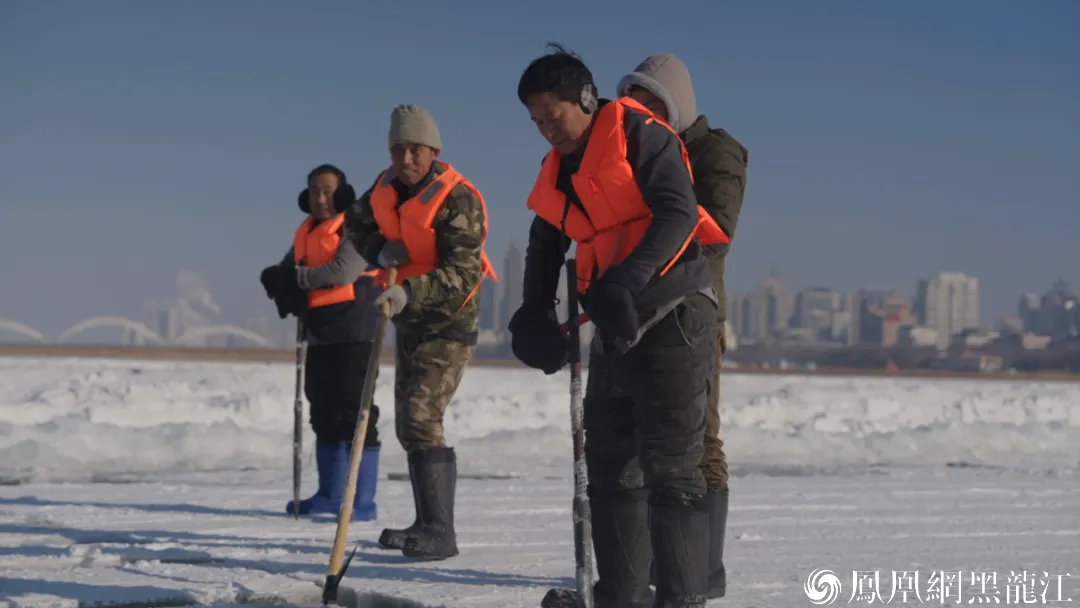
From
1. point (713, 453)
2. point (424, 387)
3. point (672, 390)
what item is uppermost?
point (672, 390)

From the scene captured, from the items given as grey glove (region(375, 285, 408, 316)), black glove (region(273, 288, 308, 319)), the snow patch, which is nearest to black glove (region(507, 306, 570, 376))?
grey glove (region(375, 285, 408, 316))

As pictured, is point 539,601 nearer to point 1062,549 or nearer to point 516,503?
point 1062,549

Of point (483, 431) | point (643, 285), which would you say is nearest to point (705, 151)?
point (643, 285)

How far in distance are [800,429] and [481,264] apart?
395 inches

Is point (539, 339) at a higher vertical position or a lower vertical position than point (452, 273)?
lower

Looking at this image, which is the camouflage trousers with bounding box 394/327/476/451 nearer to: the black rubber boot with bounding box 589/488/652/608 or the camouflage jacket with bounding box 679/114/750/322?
the camouflage jacket with bounding box 679/114/750/322

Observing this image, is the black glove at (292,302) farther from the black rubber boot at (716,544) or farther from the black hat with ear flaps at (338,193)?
the black rubber boot at (716,544)

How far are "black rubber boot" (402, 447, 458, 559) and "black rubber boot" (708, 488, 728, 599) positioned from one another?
52.9 inches

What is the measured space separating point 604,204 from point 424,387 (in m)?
2.26

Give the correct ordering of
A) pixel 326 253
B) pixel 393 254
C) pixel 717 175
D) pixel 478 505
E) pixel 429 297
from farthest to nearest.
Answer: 1. pixel 478 505
2. pixel 326 253
3. pixel 393 254
4. pixel 429 297
5. pixel 717 175

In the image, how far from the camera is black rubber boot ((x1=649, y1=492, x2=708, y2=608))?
374cm

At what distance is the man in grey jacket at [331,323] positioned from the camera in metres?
7.09

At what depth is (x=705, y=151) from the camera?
458 centimetres

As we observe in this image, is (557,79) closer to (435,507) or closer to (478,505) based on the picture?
(435,507)
